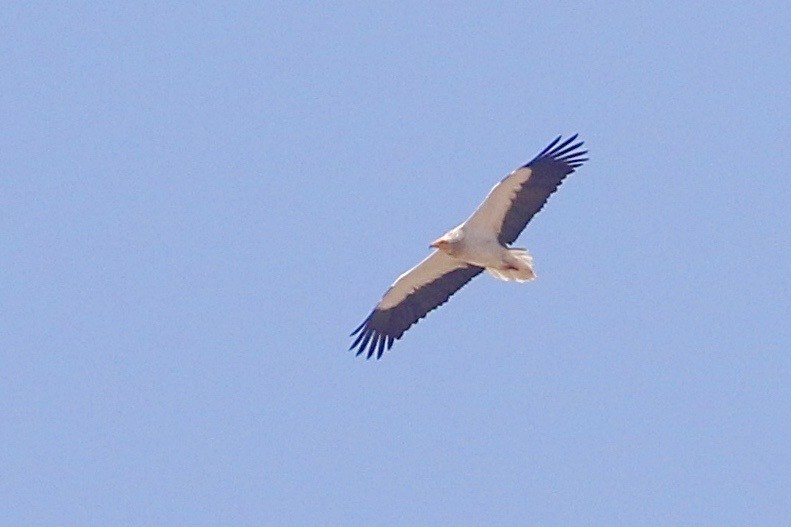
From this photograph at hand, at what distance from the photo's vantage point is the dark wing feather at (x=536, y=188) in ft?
63.0

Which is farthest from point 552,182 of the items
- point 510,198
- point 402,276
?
point 402,276

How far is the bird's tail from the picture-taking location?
1902 cm

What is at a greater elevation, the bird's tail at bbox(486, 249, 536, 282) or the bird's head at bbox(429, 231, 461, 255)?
the bird's head at bbox(429, 231, 461, 255)

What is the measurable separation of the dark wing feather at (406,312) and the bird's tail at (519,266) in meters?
0.77

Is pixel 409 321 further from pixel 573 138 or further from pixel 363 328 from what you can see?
pixel 573 138

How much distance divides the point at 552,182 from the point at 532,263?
87cm

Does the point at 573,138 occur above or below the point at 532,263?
above

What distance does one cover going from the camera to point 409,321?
799 inches

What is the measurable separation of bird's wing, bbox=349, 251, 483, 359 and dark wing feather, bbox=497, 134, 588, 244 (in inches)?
31.0

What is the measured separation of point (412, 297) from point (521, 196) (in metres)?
1.80

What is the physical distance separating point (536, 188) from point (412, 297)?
1.90 meters

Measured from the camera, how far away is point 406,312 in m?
20.3

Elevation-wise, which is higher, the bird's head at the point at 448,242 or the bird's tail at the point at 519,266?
the bird's head at the point at 448,242

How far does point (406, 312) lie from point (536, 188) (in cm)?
207
